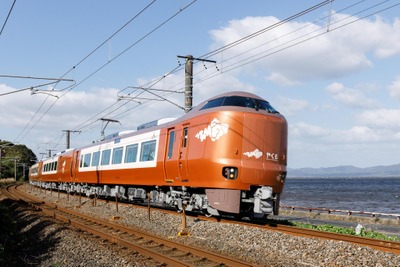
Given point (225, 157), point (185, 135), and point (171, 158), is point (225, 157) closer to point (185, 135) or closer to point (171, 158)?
point (185, 135)

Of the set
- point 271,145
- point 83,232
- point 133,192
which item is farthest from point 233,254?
point 133,192

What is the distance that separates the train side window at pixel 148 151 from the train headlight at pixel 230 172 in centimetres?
540

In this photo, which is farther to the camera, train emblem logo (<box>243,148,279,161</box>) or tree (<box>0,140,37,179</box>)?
tree (<box>0,140,37,179</box>)

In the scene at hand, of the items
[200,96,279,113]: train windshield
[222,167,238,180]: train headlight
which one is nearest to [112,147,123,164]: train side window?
[200,96,279,113]: train windshield

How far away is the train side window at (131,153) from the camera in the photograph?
67.7 feet

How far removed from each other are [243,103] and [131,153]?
862 centimetres

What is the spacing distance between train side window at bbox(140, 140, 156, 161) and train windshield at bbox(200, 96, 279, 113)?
4.47 metres

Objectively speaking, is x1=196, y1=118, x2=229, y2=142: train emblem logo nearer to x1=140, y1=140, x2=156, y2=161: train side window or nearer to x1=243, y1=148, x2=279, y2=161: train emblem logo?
x1=243, y1=148, x2=279, y2=161: train emblem logo

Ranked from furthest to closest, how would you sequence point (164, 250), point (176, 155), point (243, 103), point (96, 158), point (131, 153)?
point (96, 158), point (131, 153), point (176, 155), point (243, 103), point (164, 250)

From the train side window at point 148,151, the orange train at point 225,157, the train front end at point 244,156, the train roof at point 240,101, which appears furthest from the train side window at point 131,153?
the train front end at point 244,156

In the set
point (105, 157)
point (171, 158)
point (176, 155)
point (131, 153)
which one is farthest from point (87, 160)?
point (176, 155)

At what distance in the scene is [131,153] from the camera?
69.3ft

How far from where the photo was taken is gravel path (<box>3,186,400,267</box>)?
938cm

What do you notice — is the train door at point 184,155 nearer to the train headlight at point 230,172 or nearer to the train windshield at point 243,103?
the train windshield at point 243,103
